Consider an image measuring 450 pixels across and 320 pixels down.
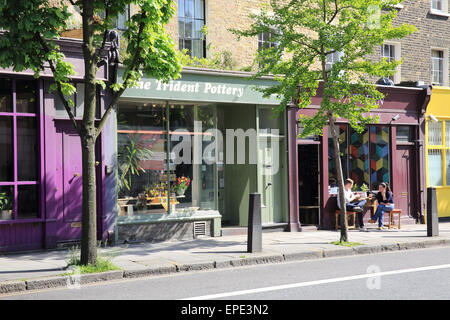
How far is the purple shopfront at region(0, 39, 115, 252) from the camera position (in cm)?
1130

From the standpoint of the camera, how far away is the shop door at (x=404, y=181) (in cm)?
1731

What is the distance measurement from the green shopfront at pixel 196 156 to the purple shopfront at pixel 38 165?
1115 mm

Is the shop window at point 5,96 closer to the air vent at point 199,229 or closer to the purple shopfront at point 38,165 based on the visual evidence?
the purple shopfront at point 38,165

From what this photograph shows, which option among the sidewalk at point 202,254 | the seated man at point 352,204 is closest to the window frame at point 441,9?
the seated man at point 352,204

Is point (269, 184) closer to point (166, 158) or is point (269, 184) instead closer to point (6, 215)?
point (166, 158)

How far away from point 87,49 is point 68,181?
361 cm

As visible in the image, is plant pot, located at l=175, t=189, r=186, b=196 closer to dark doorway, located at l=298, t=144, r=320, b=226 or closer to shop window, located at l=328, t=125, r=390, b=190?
dark doorway, located at l=298, t=144, r=320, b=226

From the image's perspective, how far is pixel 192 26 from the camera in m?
14.9

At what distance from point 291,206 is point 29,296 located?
8.61 metres

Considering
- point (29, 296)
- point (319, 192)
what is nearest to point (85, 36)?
point (29, 296)

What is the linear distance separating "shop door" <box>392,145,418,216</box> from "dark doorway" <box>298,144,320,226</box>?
9.58ft

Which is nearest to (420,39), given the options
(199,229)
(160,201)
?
(199,229)
